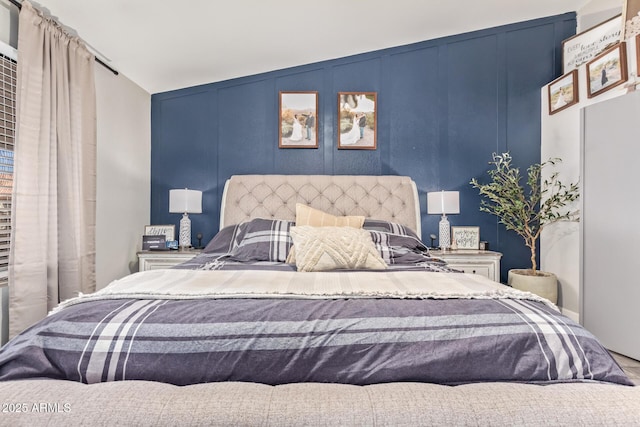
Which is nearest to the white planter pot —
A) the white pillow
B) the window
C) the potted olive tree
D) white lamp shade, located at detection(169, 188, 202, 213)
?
the potted olive tree

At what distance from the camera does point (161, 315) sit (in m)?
1.00

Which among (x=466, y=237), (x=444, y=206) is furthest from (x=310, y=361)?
(x=466, y=237)

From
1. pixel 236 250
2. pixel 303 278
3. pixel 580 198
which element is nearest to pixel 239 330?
pixel 303 278

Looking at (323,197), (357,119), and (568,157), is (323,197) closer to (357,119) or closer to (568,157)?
(357,119)

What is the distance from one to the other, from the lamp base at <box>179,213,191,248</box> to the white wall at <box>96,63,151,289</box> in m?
0.44

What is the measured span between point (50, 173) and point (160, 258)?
1088 mm

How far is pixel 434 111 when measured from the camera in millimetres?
3275

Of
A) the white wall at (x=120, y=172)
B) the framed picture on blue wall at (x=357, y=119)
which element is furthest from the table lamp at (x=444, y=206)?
the white wall at (x=120, y=172)

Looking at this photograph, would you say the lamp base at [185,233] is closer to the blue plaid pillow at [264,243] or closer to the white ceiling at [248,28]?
the blue plaid pillow at [264,243]

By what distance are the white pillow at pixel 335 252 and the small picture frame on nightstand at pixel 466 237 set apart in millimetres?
1527

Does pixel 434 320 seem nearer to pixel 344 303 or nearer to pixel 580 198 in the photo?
pixel 344 303

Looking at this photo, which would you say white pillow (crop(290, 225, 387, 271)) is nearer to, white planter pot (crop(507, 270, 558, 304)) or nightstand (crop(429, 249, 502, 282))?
nightstand (crop(429, 249, 502, 282))

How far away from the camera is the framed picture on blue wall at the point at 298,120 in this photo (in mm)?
3271

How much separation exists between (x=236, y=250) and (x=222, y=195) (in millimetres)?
1195
